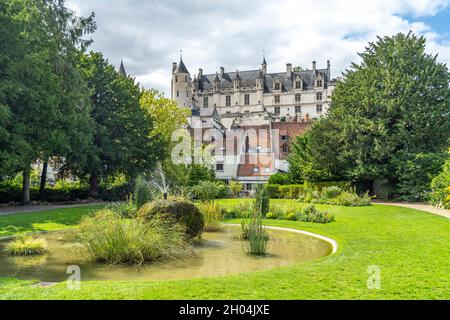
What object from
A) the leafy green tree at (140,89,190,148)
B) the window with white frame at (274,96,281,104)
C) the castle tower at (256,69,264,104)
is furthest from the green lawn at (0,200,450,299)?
the castle tower at (256,69,264,104)

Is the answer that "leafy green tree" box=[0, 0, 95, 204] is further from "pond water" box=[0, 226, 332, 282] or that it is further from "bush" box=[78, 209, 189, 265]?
"bush" box=[78, 209, 189, 265]

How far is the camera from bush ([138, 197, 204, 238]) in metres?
11.3

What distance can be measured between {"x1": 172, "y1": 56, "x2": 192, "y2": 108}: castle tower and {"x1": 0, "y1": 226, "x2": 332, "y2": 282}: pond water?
8572 centimetres

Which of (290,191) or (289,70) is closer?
(290,191)

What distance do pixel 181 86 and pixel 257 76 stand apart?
61.1 feet

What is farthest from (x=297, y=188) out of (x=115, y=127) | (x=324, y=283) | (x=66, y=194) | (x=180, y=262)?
(x=324, y=283)

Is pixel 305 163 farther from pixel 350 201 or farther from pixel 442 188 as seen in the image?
pixel 442 188

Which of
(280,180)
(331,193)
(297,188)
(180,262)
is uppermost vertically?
(280,180)

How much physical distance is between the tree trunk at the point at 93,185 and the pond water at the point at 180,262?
20026mm

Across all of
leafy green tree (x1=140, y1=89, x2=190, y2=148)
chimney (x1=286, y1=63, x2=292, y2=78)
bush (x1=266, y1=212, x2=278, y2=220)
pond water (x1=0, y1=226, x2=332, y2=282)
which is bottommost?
pond water (x1=0, y1=226, x2=332, y2=282)

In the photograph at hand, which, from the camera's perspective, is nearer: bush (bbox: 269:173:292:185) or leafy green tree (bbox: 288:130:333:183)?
leafy green tree (bbox: 288:130:333:183)

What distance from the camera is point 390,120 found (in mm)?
31078

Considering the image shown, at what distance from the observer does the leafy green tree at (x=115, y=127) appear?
31.5 meters

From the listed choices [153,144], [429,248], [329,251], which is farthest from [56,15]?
[429,248]
